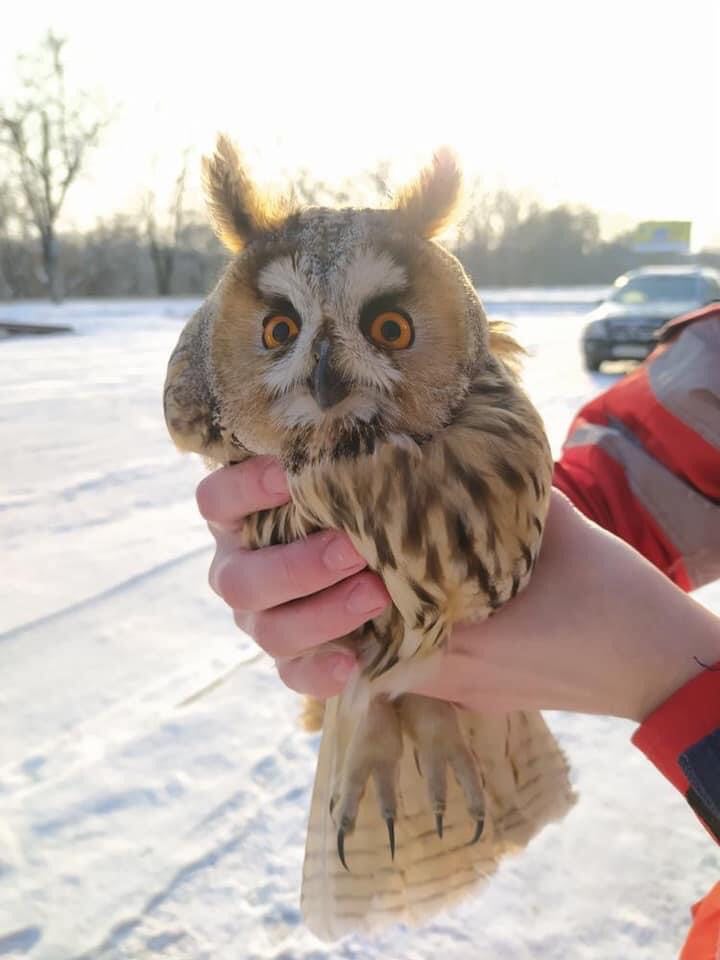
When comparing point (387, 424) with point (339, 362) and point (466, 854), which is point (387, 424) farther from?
point (466, 854)

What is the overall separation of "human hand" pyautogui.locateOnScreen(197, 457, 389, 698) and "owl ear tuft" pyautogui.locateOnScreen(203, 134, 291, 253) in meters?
0.35

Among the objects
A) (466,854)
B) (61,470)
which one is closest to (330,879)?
(466,854)

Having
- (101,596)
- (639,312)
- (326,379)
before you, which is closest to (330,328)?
Answer: (326,379)

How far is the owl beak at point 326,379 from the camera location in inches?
40.1

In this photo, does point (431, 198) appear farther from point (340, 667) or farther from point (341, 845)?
point (341, 845)

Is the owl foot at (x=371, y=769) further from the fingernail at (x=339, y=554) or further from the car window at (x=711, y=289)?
the car window at (x=711, y=289)

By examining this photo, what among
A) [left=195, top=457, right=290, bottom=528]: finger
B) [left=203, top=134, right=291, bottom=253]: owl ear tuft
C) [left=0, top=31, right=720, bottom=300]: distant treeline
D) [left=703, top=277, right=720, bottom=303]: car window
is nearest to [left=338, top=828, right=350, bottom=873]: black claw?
[left=195, top=457, right=290, bottom=528]: finger

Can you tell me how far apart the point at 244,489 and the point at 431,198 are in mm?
515

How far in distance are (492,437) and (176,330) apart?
15.1m

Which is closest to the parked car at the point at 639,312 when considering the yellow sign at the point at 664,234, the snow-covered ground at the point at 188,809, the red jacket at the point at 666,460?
the snow-covered ground at the point at 188,809

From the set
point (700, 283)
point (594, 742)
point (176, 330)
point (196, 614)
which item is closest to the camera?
point (594, 742)

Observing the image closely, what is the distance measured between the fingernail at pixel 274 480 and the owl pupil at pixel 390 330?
0.78 feet

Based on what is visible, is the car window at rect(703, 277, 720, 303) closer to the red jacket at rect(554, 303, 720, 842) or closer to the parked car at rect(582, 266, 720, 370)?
the parked car at rect(582, 266, 720, 370)

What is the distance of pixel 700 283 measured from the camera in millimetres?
9508
